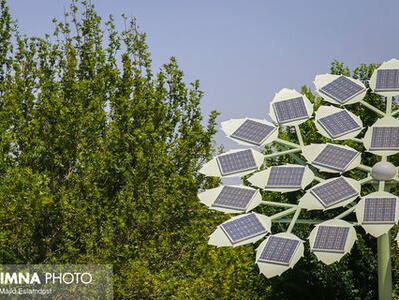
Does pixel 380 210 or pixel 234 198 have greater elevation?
pixel 234 198

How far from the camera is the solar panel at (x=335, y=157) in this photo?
13.0 m

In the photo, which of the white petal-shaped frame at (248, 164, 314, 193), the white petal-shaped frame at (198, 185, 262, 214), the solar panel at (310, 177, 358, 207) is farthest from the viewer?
the white petal-shaped frame at (198, 185, 262, 214)

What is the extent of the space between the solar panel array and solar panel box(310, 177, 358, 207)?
7.04 feet

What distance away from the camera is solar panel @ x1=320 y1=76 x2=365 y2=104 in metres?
14.5

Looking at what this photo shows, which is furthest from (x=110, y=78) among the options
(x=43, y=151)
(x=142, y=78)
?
(x=43, y=151)

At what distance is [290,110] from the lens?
48.0 ft

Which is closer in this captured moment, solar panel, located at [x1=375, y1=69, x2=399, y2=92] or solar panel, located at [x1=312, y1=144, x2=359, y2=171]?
solar panel, located at [x1=312, y1=144, x2=359, y2=171]

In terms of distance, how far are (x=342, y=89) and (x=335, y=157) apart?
2.48m

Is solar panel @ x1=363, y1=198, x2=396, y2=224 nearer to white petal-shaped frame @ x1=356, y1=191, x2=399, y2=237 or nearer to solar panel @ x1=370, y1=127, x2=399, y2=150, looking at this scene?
white petal-shaped frame @ x1=356, y1=191, x2=399, y2=237

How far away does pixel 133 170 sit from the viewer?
52.7ft

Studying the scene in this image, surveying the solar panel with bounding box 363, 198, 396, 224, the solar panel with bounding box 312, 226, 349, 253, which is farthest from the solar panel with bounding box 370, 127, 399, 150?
the solar panel with bounding box 312, 226, 349, 253

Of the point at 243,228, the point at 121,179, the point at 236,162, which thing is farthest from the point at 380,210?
the point at 121,179

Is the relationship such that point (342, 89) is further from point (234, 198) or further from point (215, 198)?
point (215, 198)

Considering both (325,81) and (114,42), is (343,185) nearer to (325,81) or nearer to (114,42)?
(325,81)
